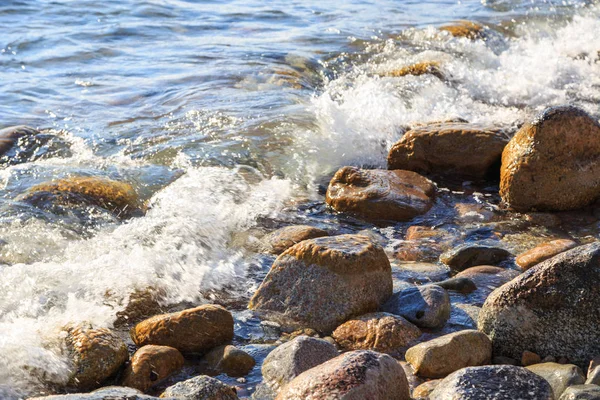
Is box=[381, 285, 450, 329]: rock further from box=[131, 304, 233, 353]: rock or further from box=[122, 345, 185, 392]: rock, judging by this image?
box=[122, 345, 185, 392]: rock

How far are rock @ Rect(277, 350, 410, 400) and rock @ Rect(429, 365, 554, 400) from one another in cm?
19

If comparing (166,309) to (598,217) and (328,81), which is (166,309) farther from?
(328,81)

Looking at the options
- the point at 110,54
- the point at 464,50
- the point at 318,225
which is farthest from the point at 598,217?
the point at 110,54

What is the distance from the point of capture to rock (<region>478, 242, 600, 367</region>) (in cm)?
345

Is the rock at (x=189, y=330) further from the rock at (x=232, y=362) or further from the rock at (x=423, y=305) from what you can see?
the rock at (x=423, y=305)

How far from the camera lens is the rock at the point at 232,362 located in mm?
3586

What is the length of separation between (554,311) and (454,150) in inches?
118

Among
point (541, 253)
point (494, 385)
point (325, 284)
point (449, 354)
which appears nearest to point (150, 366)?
point (325, 284)

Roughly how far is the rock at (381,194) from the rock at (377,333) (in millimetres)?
1867

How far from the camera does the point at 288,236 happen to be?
515cm

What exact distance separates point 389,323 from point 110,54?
8.36m

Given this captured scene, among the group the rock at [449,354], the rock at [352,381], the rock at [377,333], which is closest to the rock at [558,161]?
the rock at [377,333]

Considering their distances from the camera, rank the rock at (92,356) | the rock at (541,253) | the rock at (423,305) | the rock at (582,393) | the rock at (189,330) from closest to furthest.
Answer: the rock at (582,393), the rock at (92,356), the rock at (189,330), the rock at (423,305), the rock at (541,253)

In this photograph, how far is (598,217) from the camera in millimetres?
5574
